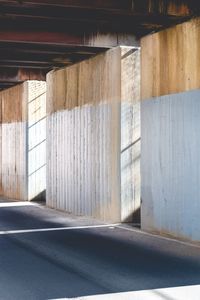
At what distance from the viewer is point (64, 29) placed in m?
13.3

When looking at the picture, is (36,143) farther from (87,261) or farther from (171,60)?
(87,261)

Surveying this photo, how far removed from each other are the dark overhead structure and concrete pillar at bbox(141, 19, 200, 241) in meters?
0.53

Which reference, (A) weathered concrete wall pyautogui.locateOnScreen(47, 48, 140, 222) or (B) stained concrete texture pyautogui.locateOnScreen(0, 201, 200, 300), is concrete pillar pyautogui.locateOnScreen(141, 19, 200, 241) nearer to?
(B) stained concrete texture pyautogui.locateOnScreen(0, 201, 200, 300)

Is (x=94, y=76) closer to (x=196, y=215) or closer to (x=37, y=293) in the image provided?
(x=196, y=215)

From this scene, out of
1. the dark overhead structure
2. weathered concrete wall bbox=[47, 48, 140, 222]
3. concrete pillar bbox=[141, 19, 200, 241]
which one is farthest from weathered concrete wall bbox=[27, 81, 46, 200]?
concrete pillar bbox=[141, 19, 200, 241]

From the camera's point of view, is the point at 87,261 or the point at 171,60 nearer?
the point at 87,261

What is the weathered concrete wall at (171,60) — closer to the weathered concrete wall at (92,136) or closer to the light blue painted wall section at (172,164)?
the light blue painted wall section at (172,164)

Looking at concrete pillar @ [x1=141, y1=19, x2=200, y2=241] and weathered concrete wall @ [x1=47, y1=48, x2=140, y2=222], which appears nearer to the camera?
concrete pillar @ [x1=141, y1=19, x2=200, y2=241]

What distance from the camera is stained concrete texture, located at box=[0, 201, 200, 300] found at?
735cm


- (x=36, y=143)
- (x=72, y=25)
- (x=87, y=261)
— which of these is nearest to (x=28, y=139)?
(x=36, y=143)

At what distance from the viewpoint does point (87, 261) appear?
9.12 metres

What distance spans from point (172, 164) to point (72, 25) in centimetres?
433

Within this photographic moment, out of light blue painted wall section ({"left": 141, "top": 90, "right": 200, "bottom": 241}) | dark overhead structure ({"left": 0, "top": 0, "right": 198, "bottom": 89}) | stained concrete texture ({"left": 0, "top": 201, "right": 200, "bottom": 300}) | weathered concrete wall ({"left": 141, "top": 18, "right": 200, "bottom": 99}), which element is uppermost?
dark overhead structure ({"left": 0, "top": 0, "right": 198, "bottom": 89})

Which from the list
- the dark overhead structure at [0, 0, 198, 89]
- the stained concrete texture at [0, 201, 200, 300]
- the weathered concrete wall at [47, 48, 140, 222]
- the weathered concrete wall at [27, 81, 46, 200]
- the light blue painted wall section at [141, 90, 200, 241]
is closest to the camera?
the stained concrete texture at [0, 201, 200, 300]
